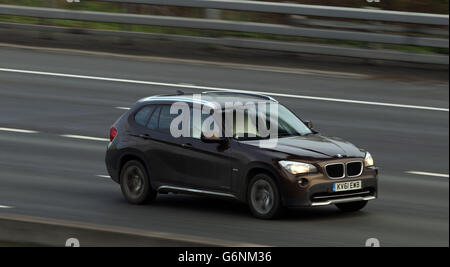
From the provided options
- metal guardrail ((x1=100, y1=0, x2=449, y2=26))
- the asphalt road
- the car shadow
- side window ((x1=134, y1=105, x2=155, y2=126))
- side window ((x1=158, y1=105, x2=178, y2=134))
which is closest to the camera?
the asphalt road

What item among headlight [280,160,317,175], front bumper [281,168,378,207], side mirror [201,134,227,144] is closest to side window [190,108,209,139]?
side mirror [201,134,227,144]

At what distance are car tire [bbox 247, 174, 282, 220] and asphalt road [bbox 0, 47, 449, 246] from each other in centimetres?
13

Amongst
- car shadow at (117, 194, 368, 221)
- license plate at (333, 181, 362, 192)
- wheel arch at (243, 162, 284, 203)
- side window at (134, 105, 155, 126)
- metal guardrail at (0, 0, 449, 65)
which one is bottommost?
car shadow at (117, 194, 368, 221)

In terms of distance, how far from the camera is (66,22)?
2592cm

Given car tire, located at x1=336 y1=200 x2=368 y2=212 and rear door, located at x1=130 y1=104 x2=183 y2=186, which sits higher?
rear door, located at x1=130 y1=104 x2=183 y2=186

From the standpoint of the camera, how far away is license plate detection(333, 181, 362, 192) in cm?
1309

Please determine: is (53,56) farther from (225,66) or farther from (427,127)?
(427,127)

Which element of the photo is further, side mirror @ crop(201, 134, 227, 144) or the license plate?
side mirror @ crop(201, 134, 227, 144)

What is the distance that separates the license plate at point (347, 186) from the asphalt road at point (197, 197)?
0.38m

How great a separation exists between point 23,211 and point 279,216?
11.1ft

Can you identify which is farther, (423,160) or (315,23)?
(315,23)

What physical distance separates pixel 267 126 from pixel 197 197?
78.5 inches

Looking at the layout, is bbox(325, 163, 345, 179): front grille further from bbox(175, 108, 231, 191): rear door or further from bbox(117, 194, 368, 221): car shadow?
bbox(175, 108, 231, 191): rear door
